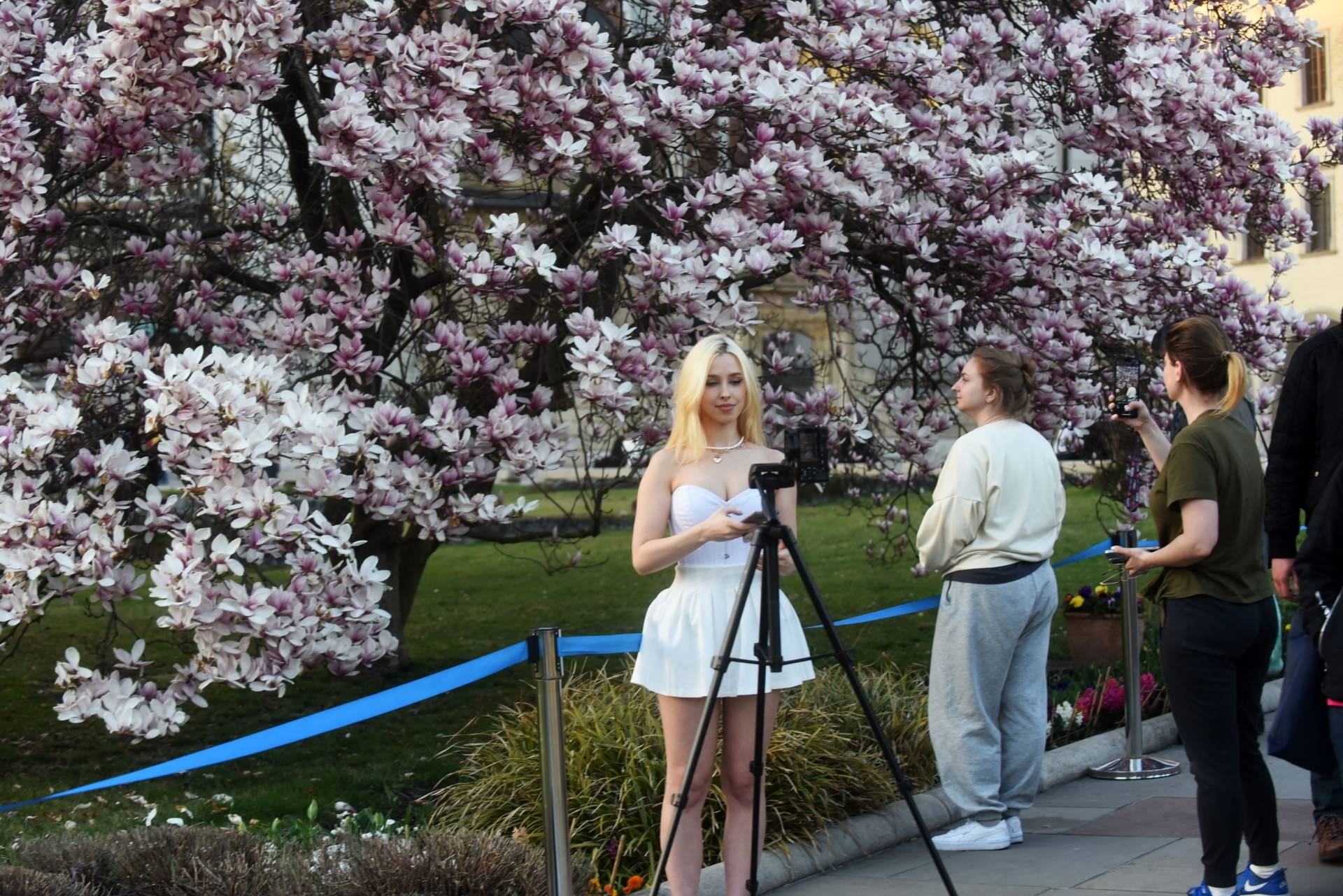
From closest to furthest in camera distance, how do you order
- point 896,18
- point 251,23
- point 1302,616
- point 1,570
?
point 1302,616
point 1,570
point 251,23
point 896,18

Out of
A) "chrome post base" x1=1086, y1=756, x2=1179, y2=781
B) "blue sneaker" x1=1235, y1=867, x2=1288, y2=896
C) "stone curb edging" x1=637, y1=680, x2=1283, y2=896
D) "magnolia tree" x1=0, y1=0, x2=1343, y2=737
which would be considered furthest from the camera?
"chrome post base" x1=1086, y1=756, x2=1179, y2=781

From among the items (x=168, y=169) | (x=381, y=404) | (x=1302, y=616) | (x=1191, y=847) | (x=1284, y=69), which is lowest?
(x=1191, y=847)

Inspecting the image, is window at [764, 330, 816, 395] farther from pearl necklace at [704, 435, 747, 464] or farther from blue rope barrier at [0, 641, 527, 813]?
blue rope barrier at [0, 641, 527, 813]

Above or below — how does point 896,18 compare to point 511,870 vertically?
above

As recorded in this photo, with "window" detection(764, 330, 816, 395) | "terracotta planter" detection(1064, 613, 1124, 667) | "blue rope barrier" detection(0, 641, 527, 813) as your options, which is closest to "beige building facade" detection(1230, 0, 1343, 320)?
"window" detection(764, 330, 816, 395)

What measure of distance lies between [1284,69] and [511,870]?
777 cm

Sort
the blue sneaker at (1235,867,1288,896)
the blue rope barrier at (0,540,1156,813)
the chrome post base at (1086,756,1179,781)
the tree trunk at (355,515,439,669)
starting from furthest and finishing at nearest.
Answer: the tree trunk at (355,515,439,669), the chrome post base at (1086,756,1179,781), the blue sneaker at (1235,867,1288,896), the blue rope barrier at (0,540,1156,813)

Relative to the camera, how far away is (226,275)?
8930 millimetres

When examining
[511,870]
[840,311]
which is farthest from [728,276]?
[511,870]

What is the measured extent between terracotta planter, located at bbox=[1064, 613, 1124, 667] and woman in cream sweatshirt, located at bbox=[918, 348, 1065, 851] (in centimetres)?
407

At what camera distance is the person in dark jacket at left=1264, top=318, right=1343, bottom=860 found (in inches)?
211

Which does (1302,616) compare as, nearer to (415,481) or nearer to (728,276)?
(728,276)

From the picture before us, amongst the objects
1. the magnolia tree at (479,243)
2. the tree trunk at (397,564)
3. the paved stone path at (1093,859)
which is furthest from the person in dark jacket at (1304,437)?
the tree trunk at (397,564)

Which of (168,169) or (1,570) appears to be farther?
(168,169)
